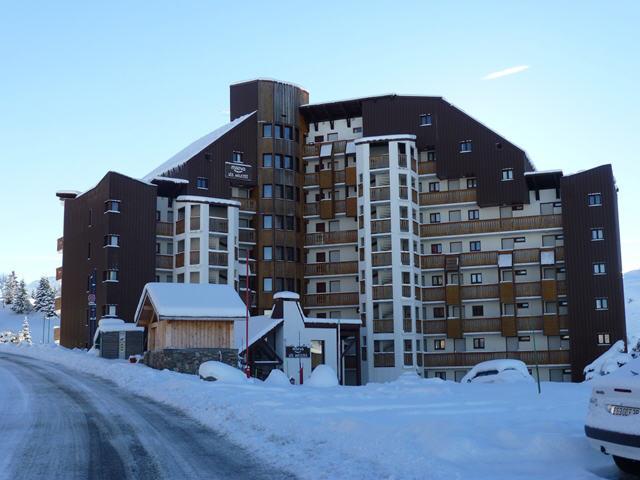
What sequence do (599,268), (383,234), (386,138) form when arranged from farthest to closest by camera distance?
(386,138) → (383,234) → (599,268)

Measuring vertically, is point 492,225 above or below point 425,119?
below

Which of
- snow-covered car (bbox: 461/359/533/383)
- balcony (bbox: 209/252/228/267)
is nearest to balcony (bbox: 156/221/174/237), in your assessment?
balcony (bbox: 209/252/228/267)

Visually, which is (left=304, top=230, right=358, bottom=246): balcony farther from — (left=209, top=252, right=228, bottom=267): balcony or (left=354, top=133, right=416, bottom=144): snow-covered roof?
(left=209, top=252, right=228, bottom=267): balcony

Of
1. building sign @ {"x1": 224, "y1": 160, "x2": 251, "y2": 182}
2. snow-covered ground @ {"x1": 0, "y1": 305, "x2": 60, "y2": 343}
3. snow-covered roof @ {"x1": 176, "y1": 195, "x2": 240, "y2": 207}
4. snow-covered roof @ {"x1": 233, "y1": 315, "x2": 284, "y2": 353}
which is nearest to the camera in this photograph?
snow-covered roof @ {"x1": 233, "y1": 315, "x2": 284, "y2": 353}

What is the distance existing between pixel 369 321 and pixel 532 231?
17190 millimetres

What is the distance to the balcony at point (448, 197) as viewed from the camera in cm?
7400

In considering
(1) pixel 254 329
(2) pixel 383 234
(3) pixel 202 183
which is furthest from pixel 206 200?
(2) pixel 383 234

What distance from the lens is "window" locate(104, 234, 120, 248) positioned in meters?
66.6

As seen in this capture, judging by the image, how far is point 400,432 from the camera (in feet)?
55.3

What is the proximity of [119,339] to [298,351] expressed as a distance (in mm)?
13781

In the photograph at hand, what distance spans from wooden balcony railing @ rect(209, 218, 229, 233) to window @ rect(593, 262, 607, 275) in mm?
33102

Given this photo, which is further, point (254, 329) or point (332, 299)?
point (332, 299)

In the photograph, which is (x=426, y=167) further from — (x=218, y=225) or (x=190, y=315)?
(x=190, y=315)

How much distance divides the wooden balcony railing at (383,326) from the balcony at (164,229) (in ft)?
68.0
